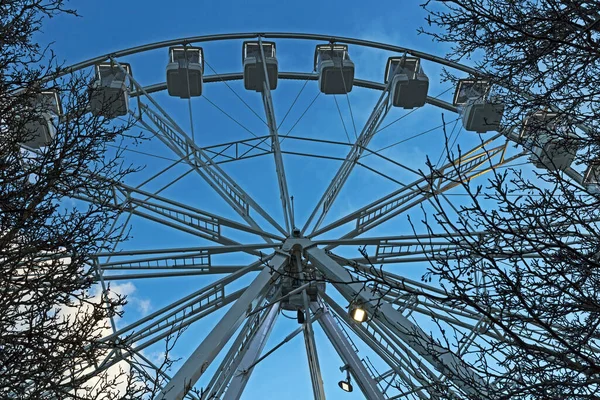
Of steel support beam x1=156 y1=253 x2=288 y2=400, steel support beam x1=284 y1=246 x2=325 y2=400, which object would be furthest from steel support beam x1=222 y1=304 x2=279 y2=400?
steel support beam x1=156 y1=253 x2=288 y2=400

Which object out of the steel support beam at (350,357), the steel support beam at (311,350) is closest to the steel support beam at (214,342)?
the steel support beam at (311,350)

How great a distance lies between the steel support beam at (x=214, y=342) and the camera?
30.4ft

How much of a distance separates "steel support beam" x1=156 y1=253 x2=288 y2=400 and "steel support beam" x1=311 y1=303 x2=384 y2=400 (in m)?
1.41

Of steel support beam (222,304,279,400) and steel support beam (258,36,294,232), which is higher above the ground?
steel support beam (258,36,294,232)

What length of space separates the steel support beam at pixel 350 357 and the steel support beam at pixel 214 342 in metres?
1.41

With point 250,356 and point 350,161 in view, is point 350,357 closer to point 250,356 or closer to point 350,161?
point 250,356

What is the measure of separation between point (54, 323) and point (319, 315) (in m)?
8.39

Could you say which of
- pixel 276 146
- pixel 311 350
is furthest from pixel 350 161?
pixel 311 350

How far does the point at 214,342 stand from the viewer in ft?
34.4

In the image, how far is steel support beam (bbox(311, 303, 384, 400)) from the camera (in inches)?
447

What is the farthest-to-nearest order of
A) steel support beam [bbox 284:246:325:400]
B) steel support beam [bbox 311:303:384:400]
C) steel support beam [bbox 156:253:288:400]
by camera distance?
1. steel support beam [bbox 284:246:325:400]
2. steel support beam [bbox 311:303:384:400]
3. steel support beam [bbox 156:253:288:400]

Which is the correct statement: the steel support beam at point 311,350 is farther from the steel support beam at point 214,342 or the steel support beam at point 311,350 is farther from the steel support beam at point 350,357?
the steel support beam at point 214,342

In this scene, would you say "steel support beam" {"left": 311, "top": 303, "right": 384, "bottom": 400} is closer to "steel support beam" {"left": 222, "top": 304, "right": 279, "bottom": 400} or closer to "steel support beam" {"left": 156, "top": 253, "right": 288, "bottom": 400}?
"steel support beam" {"left": 222, "top": 304, "right": 279, "bottom": 400}

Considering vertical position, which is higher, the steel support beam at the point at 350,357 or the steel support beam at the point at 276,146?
the steel support beam at the point at 276,146
